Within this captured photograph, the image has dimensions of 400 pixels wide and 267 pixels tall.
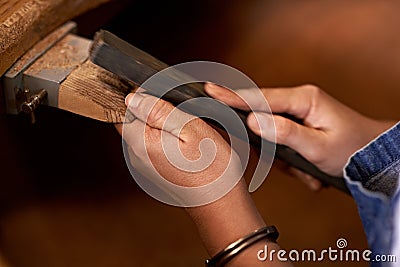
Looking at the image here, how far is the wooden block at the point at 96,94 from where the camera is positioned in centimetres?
52

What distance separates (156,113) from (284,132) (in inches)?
5.1

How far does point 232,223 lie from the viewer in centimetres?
50

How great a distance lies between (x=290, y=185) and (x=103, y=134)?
0.24 metres

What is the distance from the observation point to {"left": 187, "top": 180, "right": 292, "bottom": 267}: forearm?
0.49 meters

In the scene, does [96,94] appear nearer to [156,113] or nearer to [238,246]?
[156,113]

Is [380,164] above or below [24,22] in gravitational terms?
below

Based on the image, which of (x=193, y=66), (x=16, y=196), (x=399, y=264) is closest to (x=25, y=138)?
(x=16, y=196)

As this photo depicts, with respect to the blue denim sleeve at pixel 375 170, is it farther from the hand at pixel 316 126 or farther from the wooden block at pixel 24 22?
the wooden block at pixel 24 22

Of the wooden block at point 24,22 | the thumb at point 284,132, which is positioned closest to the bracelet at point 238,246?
the thumb at point 284,132

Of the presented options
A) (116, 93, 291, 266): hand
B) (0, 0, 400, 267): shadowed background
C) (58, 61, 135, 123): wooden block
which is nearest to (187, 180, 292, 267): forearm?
(116, 93, 291, 266): hand

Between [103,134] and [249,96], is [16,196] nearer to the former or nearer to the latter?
[103,134]

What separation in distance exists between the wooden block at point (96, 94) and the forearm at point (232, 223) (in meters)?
0.10

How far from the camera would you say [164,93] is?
522mm

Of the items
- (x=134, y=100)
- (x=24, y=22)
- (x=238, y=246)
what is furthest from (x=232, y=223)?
(x=24, y=22)
